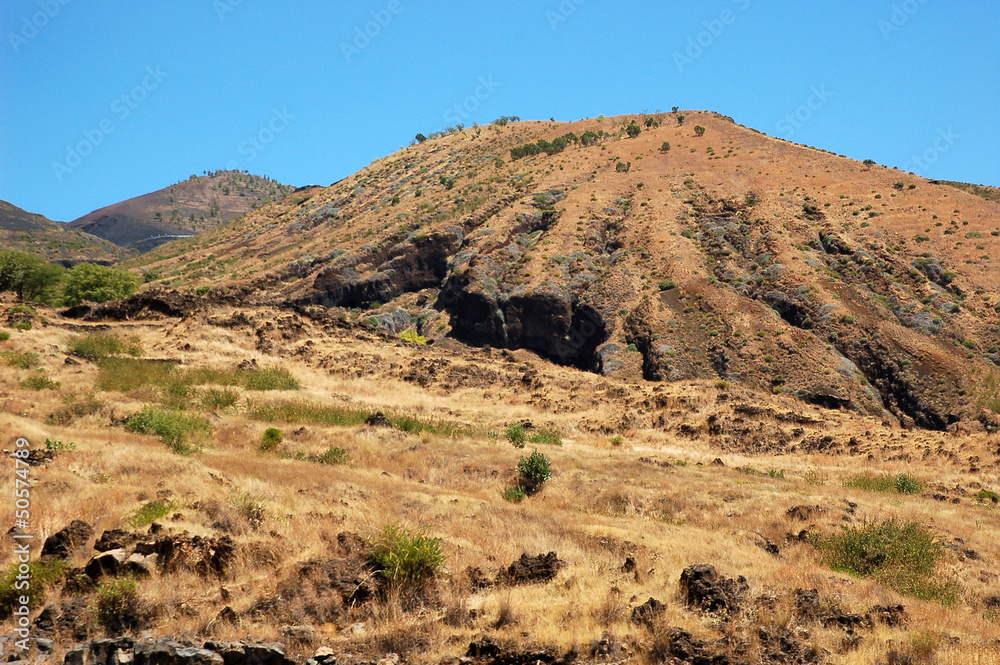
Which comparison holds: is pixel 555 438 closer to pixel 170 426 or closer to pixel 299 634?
pixel 170 426

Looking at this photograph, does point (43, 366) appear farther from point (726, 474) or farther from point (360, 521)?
point (726, 474)

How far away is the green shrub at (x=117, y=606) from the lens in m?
8.28

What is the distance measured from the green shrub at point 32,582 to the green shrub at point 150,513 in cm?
134

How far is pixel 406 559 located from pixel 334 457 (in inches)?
382

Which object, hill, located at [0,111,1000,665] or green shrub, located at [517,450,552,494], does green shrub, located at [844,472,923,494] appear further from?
green shrub, located at [517,450,552,494]

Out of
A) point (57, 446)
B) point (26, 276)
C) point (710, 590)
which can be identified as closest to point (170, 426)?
point (57, 446)

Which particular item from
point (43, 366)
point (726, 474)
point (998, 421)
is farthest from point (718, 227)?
point (43, 366)

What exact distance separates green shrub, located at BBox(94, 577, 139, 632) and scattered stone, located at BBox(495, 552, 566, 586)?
204 inches

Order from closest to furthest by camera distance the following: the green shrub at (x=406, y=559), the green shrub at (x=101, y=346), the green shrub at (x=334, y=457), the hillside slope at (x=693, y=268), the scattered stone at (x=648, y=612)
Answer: the scattered stone at (x=648, y=612)
the green shrub at (x=406, y=559)
the green shrub at (x=334, y=457)
the green shrub at (x=101, y=346)
the hillside slope at (x=693, y=268)

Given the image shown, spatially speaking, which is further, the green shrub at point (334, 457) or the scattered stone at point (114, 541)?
the green shrub at point (334, 457)

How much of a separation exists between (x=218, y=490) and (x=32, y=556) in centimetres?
330

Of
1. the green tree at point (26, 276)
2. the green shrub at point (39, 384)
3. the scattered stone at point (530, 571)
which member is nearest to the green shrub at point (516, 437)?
the scattered stone at point (530, 571)

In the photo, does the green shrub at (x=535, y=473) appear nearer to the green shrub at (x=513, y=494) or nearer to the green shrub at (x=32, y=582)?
the green shrub at (x=513, y=494)

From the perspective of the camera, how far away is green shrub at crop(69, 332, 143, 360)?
30.4 meters
